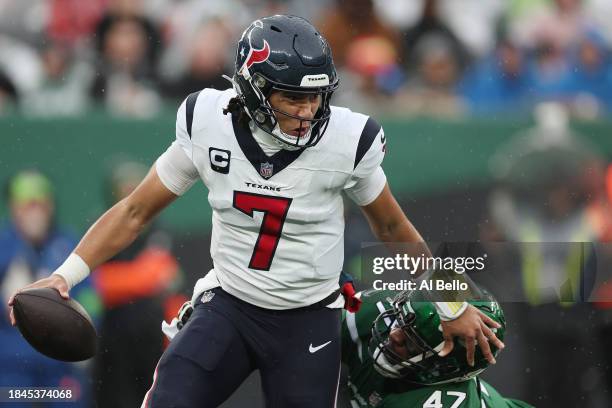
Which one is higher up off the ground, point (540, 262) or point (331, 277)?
point (540, 262)

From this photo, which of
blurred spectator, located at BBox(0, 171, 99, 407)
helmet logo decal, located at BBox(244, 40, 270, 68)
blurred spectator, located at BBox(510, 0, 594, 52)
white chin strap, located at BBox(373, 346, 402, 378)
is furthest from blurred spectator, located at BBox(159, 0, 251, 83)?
white chin strap, located at BBox(373, 346, 402, 378)

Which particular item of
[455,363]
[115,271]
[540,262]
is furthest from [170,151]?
[540,262]

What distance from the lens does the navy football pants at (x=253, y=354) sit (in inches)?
129

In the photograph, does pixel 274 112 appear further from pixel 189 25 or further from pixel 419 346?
pixel 189 25

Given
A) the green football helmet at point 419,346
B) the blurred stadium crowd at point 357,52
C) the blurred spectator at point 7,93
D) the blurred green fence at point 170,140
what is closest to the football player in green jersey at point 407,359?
the green football helmet at point 419,346

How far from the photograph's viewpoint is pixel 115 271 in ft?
17.4

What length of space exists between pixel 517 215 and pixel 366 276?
1941 mm

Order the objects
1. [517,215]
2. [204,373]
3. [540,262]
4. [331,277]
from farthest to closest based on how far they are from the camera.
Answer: [517,215], [540,262], [331,277], [204,373]

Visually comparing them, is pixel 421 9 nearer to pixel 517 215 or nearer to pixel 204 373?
pixel 517 215

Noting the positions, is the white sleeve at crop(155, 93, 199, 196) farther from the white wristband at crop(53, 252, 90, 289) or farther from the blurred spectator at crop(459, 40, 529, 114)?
the blurred spectator at crop(459, 40, 529, 114)

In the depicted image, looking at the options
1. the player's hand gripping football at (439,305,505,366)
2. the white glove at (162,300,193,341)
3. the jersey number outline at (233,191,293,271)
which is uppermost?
the jersey number outline at (233,191,293,271)

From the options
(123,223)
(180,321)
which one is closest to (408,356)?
(180,321)

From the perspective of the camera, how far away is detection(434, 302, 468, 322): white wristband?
3.44 meters

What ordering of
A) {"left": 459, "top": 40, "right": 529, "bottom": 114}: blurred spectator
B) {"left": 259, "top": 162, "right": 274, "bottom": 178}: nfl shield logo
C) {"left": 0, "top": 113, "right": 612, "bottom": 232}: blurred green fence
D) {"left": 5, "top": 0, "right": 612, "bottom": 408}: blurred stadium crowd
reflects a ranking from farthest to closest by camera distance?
{"left": 459, "top": 40, "right": 529, "bottom": 114}: blurred spectator → {"left": 0, "top": 113, "right": 612, "bottom": 232}: blurred green fence → {"left": 5, "top": 0, "right": 612, "bottom": 408}: blurred stadium crowd → {"left": 259, "top": 162, "right": 274, "bottom": 178}: nfl shield logo
